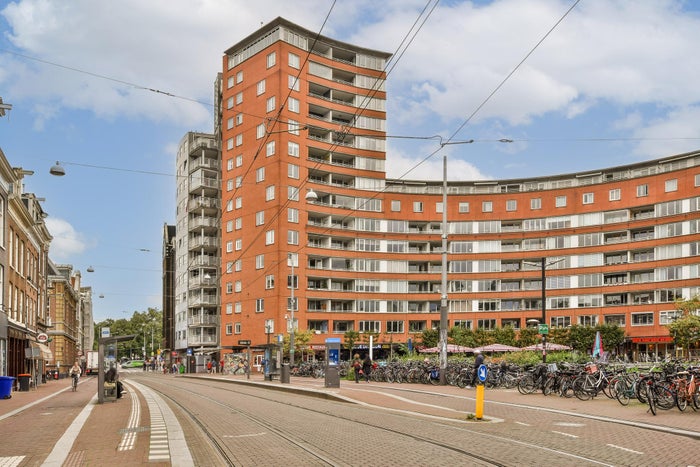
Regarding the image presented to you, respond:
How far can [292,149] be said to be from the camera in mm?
82000

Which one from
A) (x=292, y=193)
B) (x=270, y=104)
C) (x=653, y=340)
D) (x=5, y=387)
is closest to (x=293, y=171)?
(x=292, y=193)

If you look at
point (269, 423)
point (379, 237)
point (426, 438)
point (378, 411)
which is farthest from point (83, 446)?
point (379, 237)

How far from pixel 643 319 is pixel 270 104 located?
4526cm

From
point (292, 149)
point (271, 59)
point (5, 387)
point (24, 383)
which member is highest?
point (271, 59)

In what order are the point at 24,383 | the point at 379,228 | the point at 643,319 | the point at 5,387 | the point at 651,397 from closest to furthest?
the point at 651,397, the point at 5,387, the point at 24,383, the point at 643,319, the point at 379,228

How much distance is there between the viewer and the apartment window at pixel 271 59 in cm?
8281

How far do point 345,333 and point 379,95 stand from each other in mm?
28735

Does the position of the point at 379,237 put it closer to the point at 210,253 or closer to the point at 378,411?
the point at 210,253

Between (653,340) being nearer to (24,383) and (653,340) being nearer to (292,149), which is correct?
(292,149)

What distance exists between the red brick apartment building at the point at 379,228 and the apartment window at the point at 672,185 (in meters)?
0.10

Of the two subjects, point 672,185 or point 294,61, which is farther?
point 294,61

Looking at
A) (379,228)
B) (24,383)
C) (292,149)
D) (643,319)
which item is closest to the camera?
A: (24,383)

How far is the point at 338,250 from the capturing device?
84.9 m

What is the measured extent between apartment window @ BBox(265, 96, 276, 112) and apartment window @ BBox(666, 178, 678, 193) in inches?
1646
